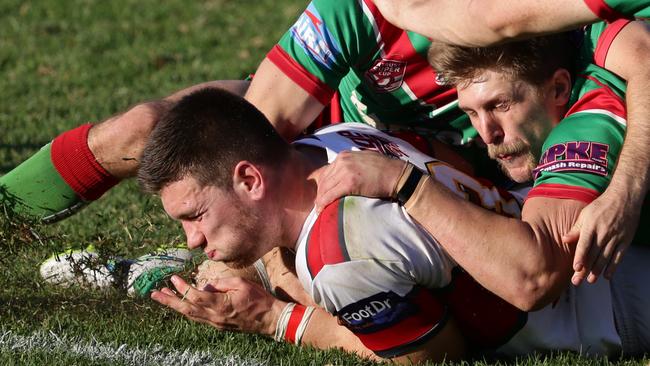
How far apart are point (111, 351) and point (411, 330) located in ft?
3.46

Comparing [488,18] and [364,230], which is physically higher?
[488,18]

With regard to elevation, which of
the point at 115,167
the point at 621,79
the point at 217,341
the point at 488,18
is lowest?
the point at 217,341

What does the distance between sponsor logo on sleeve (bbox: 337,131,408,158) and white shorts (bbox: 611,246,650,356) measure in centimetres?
90

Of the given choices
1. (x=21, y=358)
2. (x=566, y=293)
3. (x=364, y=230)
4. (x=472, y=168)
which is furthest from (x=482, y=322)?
(x=21, y=358)

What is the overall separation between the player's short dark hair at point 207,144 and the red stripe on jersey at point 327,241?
1.09ft

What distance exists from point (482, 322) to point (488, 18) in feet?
3.41

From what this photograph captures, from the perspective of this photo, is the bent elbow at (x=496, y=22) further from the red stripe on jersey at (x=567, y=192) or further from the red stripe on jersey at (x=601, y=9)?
the red stripe on jersey at (x=567, y=192)

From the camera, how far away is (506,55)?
14.4 feet

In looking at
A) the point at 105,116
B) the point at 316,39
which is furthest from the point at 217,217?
the point at 105,116

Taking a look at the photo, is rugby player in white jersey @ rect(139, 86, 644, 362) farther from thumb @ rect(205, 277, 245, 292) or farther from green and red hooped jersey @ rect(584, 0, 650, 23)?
green and red hooped jersey @ rect(584, 0, 650, 23)

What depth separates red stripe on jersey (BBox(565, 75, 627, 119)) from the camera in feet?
13.5

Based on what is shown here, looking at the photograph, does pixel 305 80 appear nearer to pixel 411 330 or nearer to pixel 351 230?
pixel 351 230

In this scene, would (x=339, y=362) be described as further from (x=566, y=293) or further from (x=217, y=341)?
(x=566, y=293)

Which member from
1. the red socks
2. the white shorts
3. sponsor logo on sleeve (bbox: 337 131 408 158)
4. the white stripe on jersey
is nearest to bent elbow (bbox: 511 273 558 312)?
the white shorts
